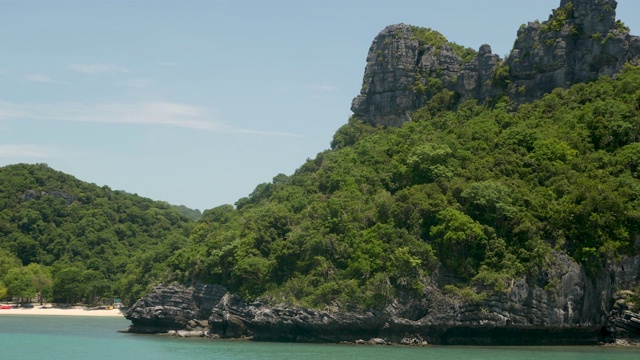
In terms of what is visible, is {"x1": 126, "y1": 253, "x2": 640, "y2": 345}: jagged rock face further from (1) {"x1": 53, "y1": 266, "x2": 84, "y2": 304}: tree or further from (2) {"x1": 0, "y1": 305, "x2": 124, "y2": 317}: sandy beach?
(1) {"x1": 53, "y1": 266, "x2": 84, "y2": 304}: tree

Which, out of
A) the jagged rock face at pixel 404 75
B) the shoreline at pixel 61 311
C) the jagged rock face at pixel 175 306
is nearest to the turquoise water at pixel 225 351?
the jagged rock face at pixel 175 306

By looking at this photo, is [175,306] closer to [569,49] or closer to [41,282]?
[569,49]

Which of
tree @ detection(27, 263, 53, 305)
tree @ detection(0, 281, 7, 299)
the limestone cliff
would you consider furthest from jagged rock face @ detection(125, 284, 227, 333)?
tree @ detection(0, 281, 7, 299)

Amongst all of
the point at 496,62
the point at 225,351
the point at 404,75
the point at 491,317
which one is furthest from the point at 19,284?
the point at 491,317

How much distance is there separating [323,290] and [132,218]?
66.8 m

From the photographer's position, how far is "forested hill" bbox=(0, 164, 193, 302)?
265 feet

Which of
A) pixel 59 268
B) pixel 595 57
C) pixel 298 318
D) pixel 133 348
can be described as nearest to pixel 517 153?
pixel 595 57

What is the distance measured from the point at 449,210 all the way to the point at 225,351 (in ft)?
48.1

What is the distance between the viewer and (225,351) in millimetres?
42469

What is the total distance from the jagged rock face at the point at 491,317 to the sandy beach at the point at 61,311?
3495 cm

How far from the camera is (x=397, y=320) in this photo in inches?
1767

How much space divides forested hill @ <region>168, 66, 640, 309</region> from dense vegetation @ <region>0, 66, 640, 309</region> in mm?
83

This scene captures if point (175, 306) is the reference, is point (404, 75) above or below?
above

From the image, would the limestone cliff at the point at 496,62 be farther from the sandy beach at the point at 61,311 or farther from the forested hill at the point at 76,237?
the sandy beach at the point at 61,311
